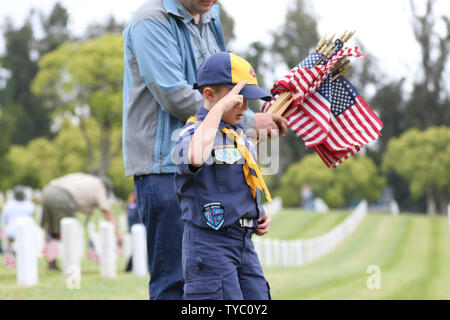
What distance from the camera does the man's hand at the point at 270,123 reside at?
3.70 m

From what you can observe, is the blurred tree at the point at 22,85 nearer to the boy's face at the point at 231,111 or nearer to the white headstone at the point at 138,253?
the white headstone at the point at 138,253

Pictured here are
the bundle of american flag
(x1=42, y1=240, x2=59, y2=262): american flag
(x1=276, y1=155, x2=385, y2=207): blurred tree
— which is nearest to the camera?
the bundle of american flag

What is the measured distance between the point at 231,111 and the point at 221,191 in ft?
1.28

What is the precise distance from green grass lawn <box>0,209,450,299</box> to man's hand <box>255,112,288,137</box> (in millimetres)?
3877

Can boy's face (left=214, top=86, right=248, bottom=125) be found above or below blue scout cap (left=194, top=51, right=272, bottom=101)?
below

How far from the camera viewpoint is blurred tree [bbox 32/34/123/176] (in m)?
43.8

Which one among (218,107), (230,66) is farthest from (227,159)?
(230,66)

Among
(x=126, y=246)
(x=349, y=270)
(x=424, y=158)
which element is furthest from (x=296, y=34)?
(x=349, y=270)

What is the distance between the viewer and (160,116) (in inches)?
152

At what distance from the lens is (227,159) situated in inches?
131

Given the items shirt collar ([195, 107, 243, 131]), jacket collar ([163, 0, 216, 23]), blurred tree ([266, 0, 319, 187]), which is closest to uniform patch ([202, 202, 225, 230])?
shirt collar ([195, 107, 243, 131])

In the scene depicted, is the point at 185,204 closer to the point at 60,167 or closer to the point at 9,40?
the point at 60,167

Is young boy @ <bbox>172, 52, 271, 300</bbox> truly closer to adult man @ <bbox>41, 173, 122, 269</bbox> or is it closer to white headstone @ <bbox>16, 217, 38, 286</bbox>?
white headstone @ <bbox>16, 217, 38, 286</bbox>

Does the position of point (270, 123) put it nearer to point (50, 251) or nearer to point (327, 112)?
point (327, 112)
